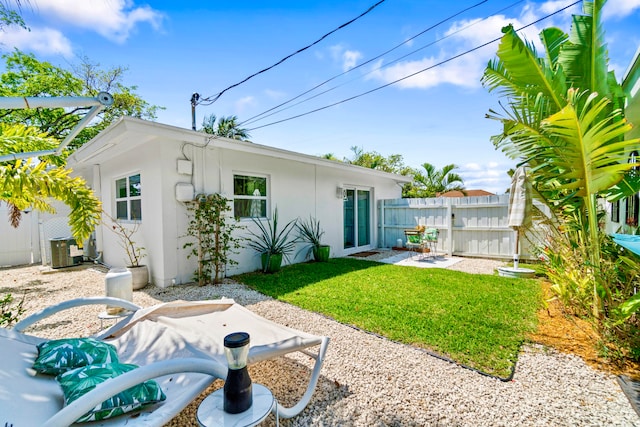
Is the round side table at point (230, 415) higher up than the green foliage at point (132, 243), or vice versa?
the green foliage at point (132, 243)

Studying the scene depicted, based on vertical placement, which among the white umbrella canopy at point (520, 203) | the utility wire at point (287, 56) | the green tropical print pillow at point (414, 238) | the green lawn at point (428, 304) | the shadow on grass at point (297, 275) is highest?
the utility wire at point (287, 56)

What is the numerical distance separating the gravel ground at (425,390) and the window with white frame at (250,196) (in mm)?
4266

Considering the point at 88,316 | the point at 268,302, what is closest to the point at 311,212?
the point at 268,302

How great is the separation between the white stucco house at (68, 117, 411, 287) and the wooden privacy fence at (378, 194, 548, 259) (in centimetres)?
198

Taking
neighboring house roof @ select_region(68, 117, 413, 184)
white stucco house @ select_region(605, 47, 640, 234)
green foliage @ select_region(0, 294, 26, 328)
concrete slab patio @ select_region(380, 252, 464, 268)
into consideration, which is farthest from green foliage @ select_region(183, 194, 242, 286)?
white stucco house @ select_region(605, 47, 640, 234)

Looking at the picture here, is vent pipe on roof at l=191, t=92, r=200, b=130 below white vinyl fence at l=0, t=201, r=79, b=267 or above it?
above

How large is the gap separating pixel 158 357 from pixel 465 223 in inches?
391

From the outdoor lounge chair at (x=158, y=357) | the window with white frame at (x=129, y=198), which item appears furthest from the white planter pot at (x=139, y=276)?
the outdoor lounge chair at (x=158, y=357)

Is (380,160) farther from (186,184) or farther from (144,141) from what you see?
(144,141)

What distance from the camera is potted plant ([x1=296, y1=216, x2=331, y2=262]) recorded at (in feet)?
30.9

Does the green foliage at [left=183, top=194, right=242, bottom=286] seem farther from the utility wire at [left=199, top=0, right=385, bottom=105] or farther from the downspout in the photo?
the downspout

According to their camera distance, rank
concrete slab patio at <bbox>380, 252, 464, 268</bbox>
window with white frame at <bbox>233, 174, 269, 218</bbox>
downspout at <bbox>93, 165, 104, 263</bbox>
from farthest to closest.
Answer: downspout at <bbox>93, 165, 104, 263</bbox> → concrete slab patio at <bbox>380, 252, 464, 268</bbox> → window with white frame at <bbox>233, 174, 269, 218</bbox>

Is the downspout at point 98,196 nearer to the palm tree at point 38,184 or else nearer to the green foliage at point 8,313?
the palm tree at point 38,184

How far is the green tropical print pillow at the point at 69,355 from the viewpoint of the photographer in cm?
202
